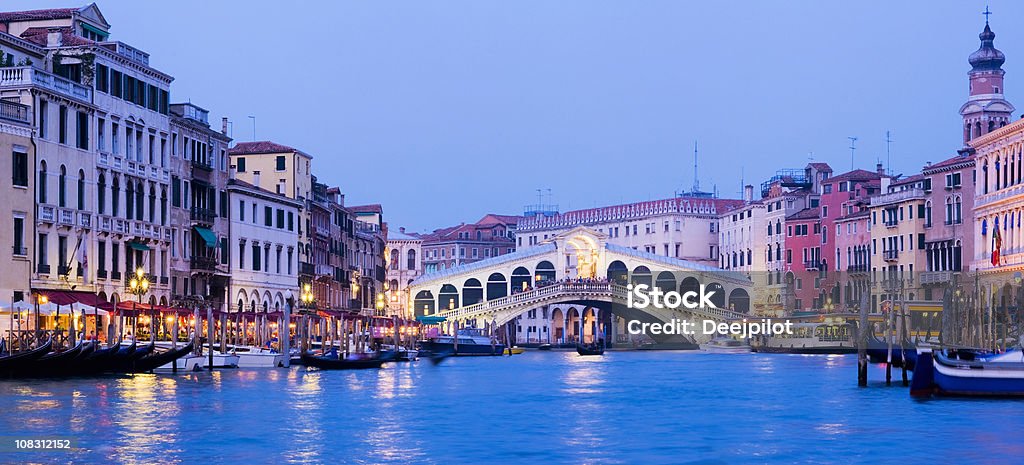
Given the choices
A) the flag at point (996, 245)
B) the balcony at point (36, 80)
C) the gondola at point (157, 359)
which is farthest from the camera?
the flag at point (996, 245)

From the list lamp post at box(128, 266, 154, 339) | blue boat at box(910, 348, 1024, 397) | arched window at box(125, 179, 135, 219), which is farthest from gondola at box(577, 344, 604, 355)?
blue boat at box(910, 348, 1024, 397)

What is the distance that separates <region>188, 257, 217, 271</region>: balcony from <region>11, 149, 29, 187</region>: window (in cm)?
904

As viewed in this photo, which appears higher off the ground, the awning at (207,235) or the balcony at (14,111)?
the balcony at (14,111)

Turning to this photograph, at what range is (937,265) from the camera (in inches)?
2301

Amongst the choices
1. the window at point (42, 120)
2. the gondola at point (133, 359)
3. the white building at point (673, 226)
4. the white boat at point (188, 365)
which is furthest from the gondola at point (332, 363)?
the white building at point (673, 226)

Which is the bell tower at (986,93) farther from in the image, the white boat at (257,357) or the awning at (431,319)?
the white boat at (257,357)

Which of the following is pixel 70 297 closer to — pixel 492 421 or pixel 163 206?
pixel 163 206

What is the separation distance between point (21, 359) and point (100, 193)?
7.23 meters

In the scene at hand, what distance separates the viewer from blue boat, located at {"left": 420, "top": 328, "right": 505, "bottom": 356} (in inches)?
2277

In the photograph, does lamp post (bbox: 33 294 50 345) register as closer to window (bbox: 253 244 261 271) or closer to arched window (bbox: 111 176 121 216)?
arched window (bbox: 111 176 121 216)

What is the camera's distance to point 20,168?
34.0 m

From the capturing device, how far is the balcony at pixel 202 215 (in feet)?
141

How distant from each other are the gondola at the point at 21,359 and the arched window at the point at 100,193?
6475mm

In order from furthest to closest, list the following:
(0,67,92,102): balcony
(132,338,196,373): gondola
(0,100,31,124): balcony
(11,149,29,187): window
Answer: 1. (132,338,196,373): gondola
2. (0,67,92,102): balcony
3. (11,149,29,187): window
4. (0,100,31,124): balcony
